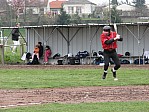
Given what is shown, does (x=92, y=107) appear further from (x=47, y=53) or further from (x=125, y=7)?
(x=125, y=7)

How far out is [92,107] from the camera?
1218 cm

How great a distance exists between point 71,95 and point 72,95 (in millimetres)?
30

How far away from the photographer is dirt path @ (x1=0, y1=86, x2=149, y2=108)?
1385cm

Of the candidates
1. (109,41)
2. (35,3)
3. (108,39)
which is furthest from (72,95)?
(35,3)

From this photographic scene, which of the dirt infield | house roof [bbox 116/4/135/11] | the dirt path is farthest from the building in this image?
the dirt path

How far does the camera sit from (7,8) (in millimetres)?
45531

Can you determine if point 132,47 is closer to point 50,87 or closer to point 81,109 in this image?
point 50,87

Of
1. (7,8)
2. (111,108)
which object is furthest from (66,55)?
(111,108)

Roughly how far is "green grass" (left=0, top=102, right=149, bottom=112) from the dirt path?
864 millimetres

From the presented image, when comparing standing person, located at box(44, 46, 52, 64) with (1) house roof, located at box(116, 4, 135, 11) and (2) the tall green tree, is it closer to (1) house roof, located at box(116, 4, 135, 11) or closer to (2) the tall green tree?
(2) the tall green tree

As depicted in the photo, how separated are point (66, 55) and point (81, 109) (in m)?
23.7

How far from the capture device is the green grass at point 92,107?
461 inches

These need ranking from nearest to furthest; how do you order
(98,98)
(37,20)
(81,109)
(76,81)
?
(81,109), (98,98), (76,81), (37,20)

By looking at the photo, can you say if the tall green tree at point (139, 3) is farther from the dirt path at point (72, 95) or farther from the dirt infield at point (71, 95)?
the dirt path at point (72, 95)
